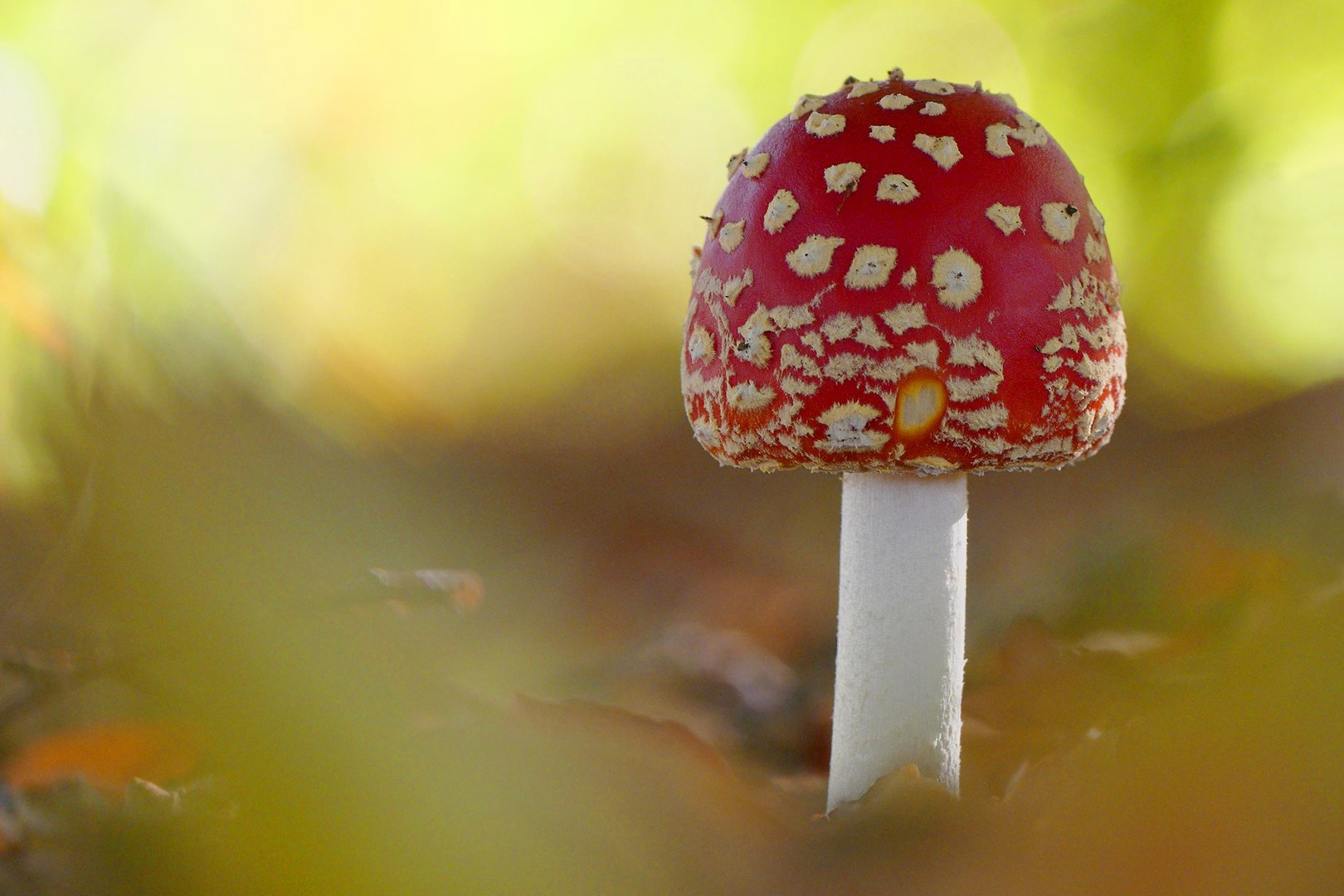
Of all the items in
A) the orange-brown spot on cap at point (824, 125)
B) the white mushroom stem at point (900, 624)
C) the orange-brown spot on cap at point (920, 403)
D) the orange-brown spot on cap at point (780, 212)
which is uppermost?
the orange-brown spot on cap at point (824, 125)

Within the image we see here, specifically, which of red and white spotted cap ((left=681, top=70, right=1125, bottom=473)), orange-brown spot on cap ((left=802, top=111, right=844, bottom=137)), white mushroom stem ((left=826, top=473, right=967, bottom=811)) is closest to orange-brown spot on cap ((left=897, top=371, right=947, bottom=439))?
red and white spotted cap ((left=681, top=70, right=1125, bottom=473))

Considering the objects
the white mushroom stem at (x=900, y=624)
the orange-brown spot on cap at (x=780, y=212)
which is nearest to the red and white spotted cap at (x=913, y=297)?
the orange-brown spot on cap at (x=780, y=212)

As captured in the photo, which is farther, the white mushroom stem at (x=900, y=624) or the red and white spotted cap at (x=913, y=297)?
the white mushroom stem at (x=900, y=624)

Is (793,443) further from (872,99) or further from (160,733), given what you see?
(160,733)

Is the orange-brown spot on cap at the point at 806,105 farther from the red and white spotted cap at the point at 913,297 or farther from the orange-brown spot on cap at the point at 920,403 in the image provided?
the orange-brown spot on cap at the point at 920,403

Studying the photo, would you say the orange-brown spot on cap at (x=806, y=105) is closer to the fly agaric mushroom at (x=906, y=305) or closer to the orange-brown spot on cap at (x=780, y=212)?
the fly agaric mushroom at (x=906, y=305)

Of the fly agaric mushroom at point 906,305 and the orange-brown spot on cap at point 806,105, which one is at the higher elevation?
the orange-brown spot on cap at point 806,105

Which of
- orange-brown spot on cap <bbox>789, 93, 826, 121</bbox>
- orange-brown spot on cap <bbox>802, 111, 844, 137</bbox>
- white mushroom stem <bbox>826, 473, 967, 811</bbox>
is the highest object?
orange-brown spot on cap <bbox>789, 93, 826, 121</bbox>

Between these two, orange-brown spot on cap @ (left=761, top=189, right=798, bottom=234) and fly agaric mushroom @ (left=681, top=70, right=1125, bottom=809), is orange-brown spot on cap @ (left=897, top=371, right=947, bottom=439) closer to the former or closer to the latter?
fly agaric mushroom @ (left=681, top=70, right=1125, bottom=809)
